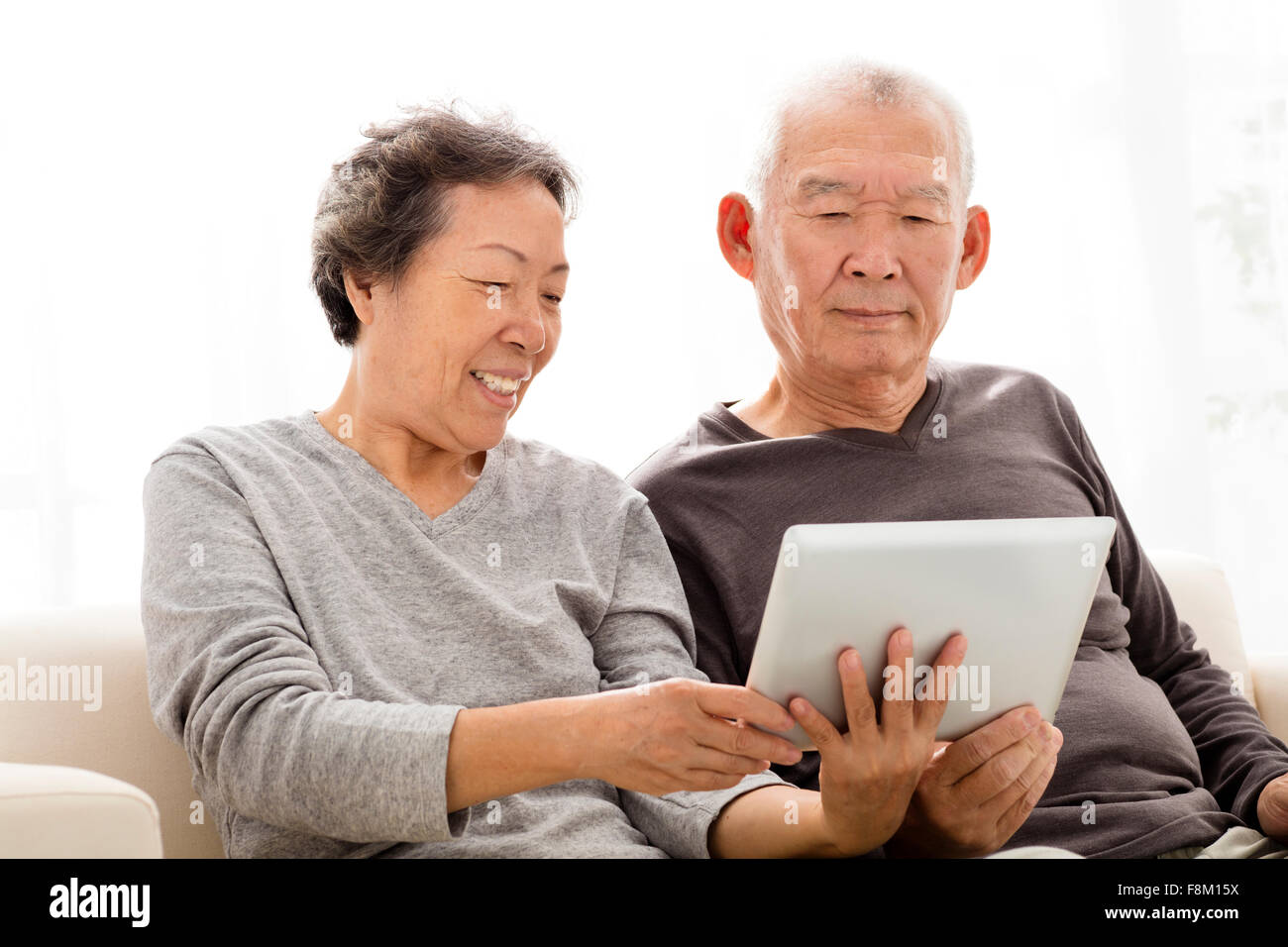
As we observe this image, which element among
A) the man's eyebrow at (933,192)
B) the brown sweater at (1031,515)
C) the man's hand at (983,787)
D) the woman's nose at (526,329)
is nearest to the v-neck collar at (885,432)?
the brown sweater at (1031,515)

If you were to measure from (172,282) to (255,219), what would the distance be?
25cm

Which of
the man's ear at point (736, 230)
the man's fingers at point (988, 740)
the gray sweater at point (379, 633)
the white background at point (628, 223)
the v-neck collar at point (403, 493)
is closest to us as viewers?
the gray sweater at point (379, 633)

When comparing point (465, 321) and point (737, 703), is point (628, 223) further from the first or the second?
point (737, 703)

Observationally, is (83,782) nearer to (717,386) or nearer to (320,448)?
(320,448)

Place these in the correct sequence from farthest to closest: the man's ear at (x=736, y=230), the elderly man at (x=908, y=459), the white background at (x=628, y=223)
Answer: the white background at (x=628, y=223) < the man's ear at (x=736, y=230) < the elderly man at (x=908, y=459)

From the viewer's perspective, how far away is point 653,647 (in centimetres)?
137

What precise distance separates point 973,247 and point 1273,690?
83 cm

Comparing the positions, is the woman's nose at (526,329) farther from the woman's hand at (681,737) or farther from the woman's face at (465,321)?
the woman's hand at (681,737)

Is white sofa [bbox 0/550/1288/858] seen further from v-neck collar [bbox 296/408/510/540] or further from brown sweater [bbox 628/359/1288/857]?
brown sweater [bbox 628/359/1288/857]

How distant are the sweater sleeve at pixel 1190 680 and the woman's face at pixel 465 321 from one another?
0.87 metres

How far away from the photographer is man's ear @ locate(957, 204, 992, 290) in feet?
5.65

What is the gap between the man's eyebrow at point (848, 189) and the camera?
157 centimetres

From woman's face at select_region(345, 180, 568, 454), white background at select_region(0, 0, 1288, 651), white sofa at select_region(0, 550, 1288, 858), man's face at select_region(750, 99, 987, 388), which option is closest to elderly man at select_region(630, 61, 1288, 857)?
man's face at select_region(750, 99, 987, 388)

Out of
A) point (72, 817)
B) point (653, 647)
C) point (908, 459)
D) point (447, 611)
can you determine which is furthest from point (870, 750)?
point (72, 817)
